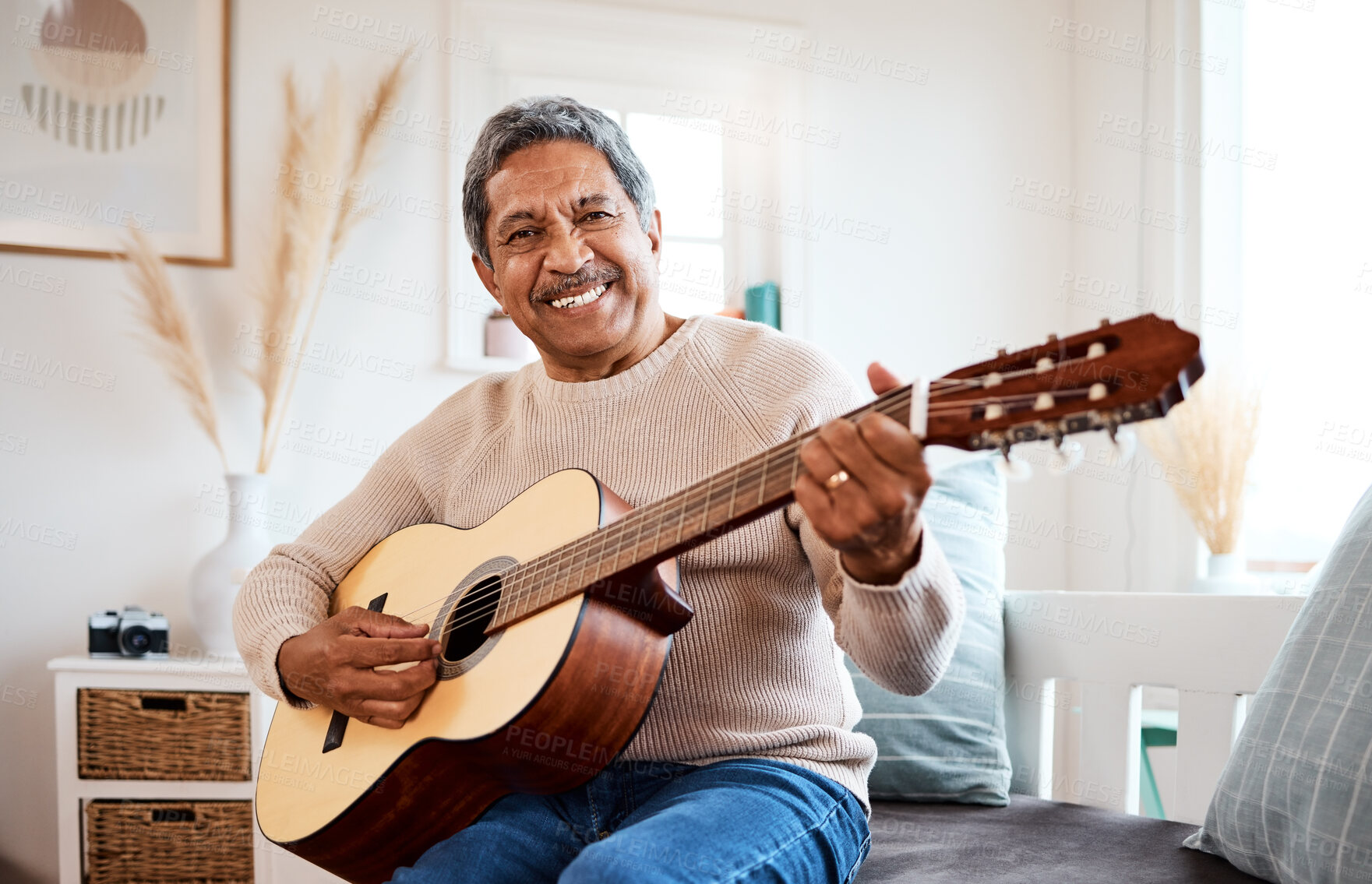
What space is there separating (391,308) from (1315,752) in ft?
7.18

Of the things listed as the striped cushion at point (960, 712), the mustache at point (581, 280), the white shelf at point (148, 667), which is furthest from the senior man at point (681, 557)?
the white shelf at point (148, 667)

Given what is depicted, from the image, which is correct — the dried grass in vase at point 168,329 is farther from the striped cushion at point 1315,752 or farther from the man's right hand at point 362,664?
the striped cushion at point 1315,752

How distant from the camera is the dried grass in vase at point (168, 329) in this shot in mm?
2312

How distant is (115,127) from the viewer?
246cm

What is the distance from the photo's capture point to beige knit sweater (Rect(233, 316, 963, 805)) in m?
1.04

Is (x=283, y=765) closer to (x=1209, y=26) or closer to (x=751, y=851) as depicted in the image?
(x=751, y=851)

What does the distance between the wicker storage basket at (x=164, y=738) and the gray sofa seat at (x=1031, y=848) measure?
4.30 feet

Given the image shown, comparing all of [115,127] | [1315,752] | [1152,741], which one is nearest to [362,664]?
[1315,752]

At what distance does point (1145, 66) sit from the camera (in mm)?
2586

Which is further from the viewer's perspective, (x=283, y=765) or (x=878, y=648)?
(x=283, y=765)

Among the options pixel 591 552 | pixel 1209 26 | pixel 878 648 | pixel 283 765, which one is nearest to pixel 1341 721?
pixel 878 648

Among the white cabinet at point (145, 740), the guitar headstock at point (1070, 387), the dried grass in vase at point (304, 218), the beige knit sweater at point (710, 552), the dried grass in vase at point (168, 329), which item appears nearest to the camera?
the guitar headstock at point (1070, 387)

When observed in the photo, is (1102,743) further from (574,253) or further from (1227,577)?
(574,253)

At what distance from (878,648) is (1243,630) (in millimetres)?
735
